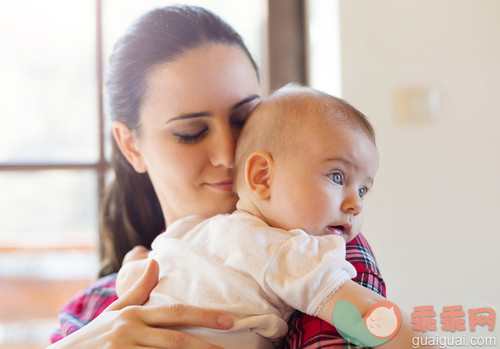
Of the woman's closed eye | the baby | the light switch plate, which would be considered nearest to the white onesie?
the baby

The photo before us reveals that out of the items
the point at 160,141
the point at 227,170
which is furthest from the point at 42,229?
the point at 227,170

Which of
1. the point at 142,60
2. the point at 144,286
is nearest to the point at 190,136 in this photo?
the point at 142,60

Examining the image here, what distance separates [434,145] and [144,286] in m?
0.75

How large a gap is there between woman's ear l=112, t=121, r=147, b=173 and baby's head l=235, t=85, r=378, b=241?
18.1 inches

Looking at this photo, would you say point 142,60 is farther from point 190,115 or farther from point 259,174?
point 259,174

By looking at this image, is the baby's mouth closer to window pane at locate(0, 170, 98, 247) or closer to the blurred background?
the blurred background

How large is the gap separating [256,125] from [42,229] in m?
1.43

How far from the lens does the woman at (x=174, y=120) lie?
0.94 m

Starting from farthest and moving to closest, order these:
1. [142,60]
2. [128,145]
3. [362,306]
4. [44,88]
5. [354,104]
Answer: [44,88] < [354,104] < [128,145] < [142,60] < [362,306]

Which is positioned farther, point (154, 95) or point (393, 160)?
point (393, 160)

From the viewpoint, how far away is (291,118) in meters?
0.91

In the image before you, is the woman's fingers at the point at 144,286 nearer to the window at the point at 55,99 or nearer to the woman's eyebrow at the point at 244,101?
the woman's eyebrow at the point at 244,101

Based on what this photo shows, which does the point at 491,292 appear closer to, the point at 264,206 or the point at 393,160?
the point at 264,206

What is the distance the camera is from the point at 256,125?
0.98 meters
